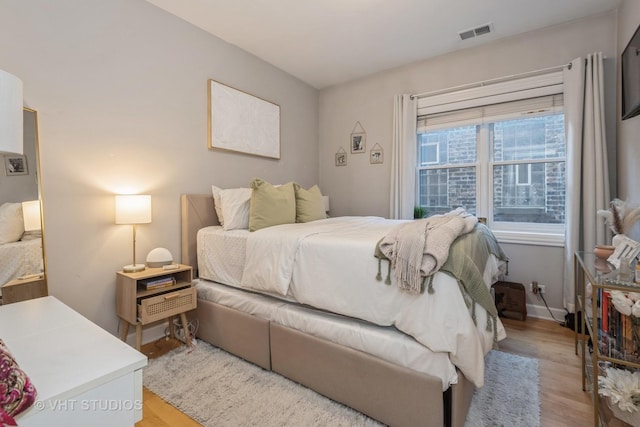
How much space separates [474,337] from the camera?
1.32 meters

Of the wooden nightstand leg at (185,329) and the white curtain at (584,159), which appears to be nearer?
the wooden nightstand leg at (185,329)

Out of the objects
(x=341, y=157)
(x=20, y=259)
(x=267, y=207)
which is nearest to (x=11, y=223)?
(x=20, y=259)

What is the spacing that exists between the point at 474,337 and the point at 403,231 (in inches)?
22.2

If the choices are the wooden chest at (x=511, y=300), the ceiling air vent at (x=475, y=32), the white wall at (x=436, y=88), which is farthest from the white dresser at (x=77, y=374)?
the ceiling air vent at (x=475, y=32)

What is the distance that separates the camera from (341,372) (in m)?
1.61

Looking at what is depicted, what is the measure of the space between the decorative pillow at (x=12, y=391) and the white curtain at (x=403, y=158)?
328 centimetres

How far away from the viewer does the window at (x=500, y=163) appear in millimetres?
2973

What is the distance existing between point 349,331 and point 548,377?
1.42 metres

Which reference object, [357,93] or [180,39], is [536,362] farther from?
[180,39]

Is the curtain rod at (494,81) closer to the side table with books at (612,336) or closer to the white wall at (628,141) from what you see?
the white wall at (628,141)

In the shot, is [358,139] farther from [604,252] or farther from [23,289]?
[23,289]

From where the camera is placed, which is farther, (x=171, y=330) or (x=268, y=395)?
(x=171, y=330)

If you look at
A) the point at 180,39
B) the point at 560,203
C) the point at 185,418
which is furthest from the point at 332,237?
the point at 560,203

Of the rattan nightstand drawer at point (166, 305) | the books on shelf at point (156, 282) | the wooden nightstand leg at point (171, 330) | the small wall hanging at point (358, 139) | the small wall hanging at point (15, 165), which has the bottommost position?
the wooden nightstand leg at point (171, 330)
